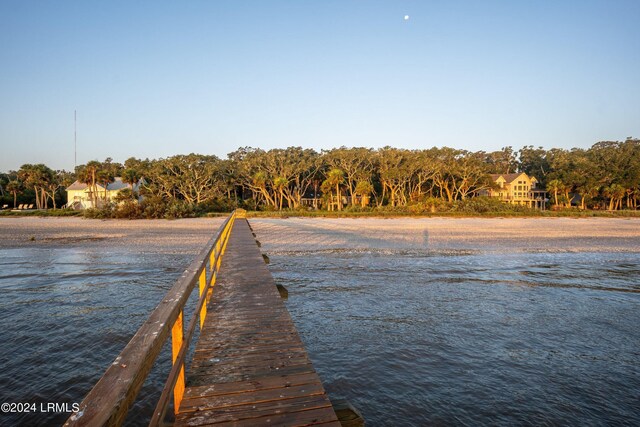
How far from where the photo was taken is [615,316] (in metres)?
8.94

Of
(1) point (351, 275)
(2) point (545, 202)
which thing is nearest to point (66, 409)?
(1) point (351, 275)

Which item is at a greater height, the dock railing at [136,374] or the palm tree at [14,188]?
the palm tree at [14,188]

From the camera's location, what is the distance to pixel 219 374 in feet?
12.1

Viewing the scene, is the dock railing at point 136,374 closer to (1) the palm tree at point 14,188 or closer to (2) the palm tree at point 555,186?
(1) the palm tree at point 14,188

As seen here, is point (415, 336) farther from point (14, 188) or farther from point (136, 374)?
point (14, 188)

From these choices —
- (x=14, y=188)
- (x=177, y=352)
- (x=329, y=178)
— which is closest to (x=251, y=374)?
(x=177, y=352)

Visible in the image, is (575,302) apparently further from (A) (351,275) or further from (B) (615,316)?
(A) (351,275)

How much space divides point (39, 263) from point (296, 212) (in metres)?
38.3

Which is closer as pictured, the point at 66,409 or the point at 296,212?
the point at 66,409

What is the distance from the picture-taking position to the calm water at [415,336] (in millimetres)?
5289

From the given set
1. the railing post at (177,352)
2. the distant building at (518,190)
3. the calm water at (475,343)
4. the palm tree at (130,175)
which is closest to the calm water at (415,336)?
the calm water at (475,343)

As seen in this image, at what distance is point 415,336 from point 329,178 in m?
53.6

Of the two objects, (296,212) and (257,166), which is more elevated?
(257,166)

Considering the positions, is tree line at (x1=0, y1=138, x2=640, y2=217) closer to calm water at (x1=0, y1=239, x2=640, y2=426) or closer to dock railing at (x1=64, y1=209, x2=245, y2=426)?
calm water at (x1=0, y1=239, x2=640, y2=426)
